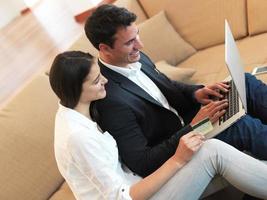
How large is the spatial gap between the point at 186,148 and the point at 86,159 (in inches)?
14.1

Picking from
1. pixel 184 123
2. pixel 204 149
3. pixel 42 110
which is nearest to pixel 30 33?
pixel 42 110

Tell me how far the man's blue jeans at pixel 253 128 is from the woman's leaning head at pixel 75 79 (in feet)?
1.84

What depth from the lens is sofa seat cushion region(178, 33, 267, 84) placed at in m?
2.18

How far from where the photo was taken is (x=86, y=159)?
1222 mm

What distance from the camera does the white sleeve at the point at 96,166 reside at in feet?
4.01

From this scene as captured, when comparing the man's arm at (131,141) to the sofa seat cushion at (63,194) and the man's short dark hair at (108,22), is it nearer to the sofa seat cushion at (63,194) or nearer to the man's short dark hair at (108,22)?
the man's short dark hair at (108,22)

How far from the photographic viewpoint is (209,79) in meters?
2.22

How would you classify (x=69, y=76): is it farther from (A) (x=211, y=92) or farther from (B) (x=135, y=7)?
(B) (x=135, y=7)

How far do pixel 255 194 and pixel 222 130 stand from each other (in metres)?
0.26

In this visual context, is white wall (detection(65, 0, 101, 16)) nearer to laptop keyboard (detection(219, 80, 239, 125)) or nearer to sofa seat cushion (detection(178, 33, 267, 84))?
sofa seat cushion (detection(178, 33, 267, 84))

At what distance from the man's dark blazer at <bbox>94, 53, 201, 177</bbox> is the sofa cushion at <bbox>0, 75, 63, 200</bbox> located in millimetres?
605

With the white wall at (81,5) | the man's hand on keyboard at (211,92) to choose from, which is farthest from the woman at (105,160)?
the white wall at (81,5)

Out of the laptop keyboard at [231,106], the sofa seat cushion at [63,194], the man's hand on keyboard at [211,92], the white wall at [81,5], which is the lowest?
the white wall at [81,5]

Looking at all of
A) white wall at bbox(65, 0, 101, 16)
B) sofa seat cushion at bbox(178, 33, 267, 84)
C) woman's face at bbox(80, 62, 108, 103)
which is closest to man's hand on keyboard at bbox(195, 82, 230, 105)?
sofa seat cushion at bbox(178, 33, 267, 84)
